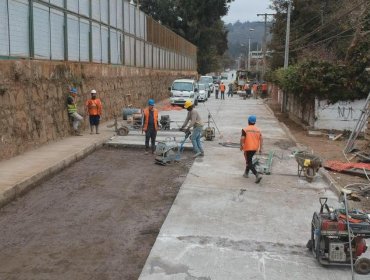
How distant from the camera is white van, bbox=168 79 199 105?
35.8 meters

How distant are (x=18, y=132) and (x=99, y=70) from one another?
9.06 meters

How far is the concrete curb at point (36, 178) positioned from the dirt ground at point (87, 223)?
136 millimetres

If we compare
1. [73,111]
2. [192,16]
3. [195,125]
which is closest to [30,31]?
[73,111]

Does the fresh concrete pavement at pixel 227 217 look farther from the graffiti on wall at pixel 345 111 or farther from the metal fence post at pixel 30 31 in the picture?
the graffiti on wall at pixel 345 111

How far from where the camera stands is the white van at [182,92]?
117 feet

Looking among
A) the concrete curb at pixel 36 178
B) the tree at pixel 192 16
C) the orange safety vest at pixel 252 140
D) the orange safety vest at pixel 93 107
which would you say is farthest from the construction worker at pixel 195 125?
the tree at pixel 192 16

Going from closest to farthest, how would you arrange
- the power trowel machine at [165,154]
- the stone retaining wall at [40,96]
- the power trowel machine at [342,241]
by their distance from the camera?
1. the power trowel machine at [342,241]
2. the stone retaining wall at [40,96]
3. the power trowel machine at [165,154]

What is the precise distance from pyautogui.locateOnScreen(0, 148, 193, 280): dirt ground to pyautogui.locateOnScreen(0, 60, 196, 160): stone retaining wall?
1.87 metres

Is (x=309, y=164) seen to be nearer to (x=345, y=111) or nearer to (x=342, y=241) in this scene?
A: (x=342, y=241)

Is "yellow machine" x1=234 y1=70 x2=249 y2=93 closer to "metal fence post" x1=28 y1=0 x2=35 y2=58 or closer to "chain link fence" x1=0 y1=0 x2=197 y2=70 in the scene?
"chain link fence" x1=0 y1=0 x2=197 y2=70

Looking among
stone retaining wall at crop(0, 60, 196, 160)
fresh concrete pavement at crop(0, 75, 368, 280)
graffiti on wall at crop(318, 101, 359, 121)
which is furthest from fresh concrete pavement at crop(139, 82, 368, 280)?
graffiti on wall at crop(318, 101, 359, 121)

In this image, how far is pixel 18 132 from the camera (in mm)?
13078

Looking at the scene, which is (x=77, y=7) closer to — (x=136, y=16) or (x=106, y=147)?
(x=106, y=147)

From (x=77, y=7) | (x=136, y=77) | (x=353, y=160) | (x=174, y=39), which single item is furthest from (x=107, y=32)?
(x=174, y=39)
